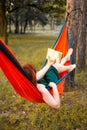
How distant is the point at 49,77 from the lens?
4.97m

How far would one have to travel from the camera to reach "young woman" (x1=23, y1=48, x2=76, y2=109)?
14.9ft

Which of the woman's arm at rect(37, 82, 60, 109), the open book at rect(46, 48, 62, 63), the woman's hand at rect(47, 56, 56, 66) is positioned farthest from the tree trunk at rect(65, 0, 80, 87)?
the woman's arm at rect(37, 82, 60, 109)

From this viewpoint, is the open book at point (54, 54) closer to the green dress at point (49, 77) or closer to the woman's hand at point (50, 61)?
the woman's hand at point (50, 61)

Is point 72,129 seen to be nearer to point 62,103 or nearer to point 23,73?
point 62,103

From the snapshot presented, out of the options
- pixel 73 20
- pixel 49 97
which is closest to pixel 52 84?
pixel 49 97

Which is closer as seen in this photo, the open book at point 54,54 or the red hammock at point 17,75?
the red hammock at point 17,75

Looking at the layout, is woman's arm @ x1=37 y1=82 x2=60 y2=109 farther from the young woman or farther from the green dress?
the green dress

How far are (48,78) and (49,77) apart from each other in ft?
0.09

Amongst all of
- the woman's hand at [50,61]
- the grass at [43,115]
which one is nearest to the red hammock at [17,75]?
the woman's hand at [50,61]

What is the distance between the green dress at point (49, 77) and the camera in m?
4.88

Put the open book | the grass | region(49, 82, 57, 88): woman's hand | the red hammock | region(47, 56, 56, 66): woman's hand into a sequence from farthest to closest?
the grass → the open book → region(47, 56, 56, 66): woman's hand → region(49, 82, 57, 88): woman's hand → the red hammock

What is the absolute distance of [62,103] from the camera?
6.74 metres

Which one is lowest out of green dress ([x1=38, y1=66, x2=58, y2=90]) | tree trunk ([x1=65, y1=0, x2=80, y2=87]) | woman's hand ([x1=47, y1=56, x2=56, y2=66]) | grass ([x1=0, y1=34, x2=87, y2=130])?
grass ([x1=0, y1=34, x2=87, y2=130])

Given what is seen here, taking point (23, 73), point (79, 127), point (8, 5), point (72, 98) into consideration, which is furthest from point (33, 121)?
point (8, 5)
